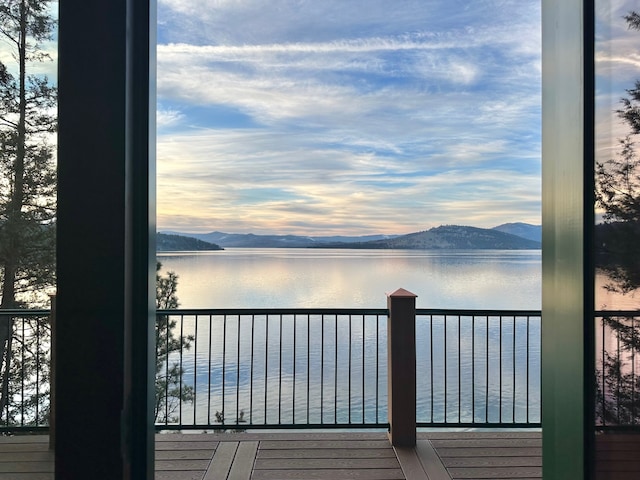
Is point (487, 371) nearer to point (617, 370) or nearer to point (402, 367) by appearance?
point (402, 367)

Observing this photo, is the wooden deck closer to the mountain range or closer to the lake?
the lake

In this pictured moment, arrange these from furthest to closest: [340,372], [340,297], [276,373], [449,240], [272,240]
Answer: [272,240] → [340,297] → [449,240] → [340,372] → [276,373]

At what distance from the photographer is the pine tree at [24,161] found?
0.66 m

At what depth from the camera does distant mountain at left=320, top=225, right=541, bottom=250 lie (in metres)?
12.0

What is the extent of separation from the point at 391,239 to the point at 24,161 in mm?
14483

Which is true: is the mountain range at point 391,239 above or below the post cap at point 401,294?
above

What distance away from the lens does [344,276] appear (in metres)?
15.1

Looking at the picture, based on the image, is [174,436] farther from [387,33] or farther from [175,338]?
[387,33]

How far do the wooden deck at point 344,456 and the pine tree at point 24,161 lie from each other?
264cm

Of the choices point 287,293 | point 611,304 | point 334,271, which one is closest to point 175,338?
point 287,293

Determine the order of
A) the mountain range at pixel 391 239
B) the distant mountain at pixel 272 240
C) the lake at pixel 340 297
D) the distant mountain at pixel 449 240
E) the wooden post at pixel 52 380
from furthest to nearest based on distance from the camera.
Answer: the distant mountain at pixel 272 240 → the mountain range at pixel 391 239 → the distant mountain at pixel 449 240 → the lake at pixel 340 297 → the wooden post at pixel 52 380

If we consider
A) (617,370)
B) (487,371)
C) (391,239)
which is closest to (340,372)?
(391,239)

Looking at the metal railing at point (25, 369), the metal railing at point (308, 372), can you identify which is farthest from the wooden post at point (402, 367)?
the metal railing at point (25, 369)

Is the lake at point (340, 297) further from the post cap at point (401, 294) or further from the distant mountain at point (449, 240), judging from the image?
the post cap at point (401, 294)
